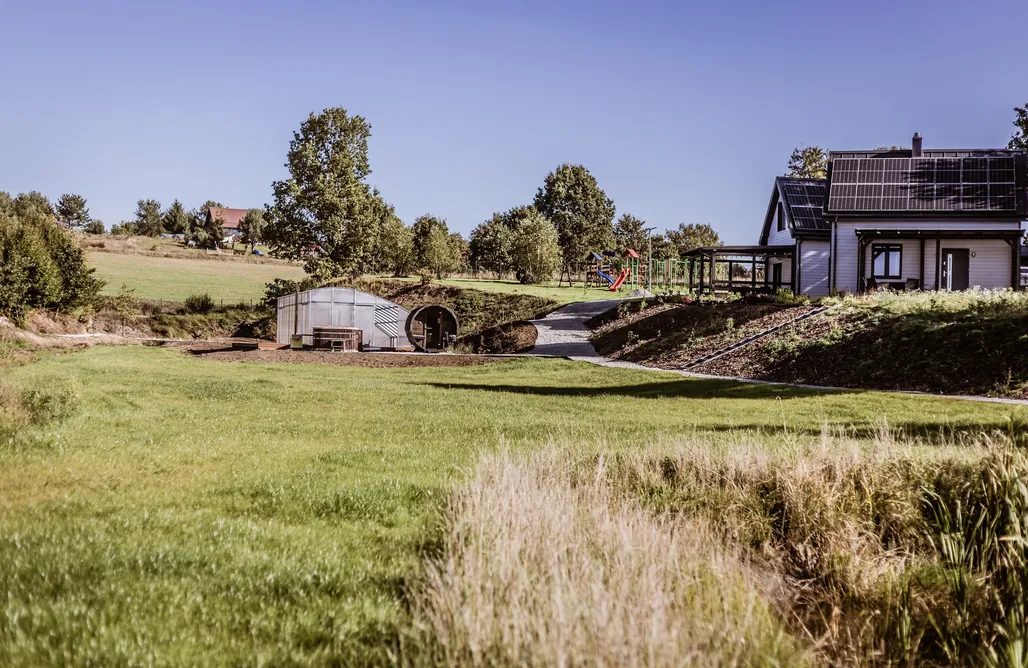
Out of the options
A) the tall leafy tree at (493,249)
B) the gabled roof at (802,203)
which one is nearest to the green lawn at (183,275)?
the tall leafy tree at (493,249)

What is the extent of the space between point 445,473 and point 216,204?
156 metres

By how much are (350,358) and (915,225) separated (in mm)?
25701

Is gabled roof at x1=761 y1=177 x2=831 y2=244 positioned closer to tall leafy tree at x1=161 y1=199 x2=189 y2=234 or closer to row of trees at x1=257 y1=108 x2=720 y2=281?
row of trees at x1=257 y1=108 x2=720 y2=281

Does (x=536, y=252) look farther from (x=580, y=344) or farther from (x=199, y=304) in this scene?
(x=580, y=344)

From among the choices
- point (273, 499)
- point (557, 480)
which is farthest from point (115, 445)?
point (557, 480)

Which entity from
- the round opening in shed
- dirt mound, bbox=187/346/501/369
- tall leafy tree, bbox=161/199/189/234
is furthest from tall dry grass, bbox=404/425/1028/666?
tall leafy tree, bbox=161/199/189/234

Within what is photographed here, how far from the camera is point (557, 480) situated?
7938mm

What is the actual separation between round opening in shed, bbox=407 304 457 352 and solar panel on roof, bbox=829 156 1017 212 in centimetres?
1885

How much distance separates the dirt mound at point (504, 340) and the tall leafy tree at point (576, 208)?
198ft

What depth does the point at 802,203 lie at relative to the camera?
39.8 meters

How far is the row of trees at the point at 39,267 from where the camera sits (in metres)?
35.1

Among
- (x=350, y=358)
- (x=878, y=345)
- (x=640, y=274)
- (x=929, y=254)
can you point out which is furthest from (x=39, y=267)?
(x=929, y=254)

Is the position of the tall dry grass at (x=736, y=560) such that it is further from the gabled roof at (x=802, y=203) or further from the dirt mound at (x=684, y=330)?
the gabled roof at (x=802, y=203)

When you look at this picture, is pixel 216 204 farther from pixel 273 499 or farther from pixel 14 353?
pixel 273 499
